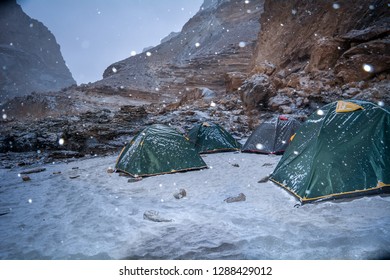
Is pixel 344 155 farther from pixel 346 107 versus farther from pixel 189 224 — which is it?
pixel 189 224

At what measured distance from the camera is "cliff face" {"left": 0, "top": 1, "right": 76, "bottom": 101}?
3091 inches

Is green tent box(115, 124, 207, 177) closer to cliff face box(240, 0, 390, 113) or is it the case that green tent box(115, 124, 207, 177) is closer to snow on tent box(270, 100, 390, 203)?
snow on tent box(270, 100, 390, 203)

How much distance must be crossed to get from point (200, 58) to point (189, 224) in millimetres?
50858

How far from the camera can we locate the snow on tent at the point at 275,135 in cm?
900

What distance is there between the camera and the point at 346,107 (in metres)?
4.44

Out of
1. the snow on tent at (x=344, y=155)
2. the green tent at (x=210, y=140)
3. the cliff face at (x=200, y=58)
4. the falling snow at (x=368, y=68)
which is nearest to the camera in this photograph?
the snow on tent at (x=344, y=155)

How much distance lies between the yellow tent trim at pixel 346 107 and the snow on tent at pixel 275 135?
4507mm

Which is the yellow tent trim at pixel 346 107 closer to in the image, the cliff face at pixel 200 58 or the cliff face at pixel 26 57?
the cliff face at pixel 200 58

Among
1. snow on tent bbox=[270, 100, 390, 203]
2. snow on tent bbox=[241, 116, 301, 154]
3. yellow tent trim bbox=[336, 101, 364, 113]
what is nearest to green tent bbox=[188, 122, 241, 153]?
snow on tent bbox=[241, 116, 301, 154]

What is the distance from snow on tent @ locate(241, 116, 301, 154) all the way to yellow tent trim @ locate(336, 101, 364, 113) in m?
4.51

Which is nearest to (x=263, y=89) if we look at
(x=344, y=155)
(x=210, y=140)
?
(x=210, y=140)

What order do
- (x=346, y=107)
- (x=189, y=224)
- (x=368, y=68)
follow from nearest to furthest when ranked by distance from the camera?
1. (x=189, y=224)
2. (x=346, y=107)
3. (x=368, y=68)

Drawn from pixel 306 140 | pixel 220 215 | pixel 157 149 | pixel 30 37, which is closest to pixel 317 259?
pixel 220 215

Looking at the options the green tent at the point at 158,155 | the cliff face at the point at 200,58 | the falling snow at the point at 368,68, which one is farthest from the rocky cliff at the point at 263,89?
the green tent at the point at 158,155
